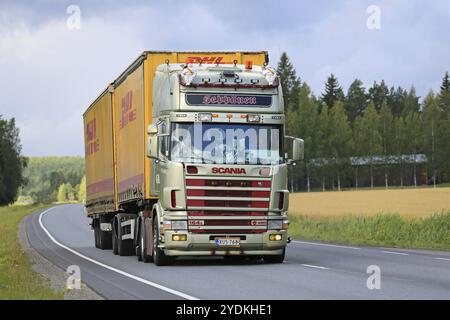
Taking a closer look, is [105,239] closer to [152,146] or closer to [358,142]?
[152,146]

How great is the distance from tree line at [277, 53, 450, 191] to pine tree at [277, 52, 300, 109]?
3.10 metres

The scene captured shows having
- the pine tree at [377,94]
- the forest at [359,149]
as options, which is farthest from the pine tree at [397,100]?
the forest at [359,149]

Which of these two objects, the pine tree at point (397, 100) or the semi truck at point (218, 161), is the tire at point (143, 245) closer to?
the semi truck at point (218, 161)

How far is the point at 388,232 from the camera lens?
34562mm

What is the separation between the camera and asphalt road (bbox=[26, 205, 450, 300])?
13.9 meters

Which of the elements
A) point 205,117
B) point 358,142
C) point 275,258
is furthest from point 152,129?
point 358,142

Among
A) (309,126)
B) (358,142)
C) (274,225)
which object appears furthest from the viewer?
(358,142)

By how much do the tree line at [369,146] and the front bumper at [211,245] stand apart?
114 metres

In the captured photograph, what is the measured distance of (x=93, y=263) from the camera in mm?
22766

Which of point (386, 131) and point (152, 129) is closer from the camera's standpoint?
point (152, 129)

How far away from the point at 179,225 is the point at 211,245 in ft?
2.52

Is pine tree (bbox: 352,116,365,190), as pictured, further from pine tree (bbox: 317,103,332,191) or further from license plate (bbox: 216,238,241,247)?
license plate (bbox: 216,238,241,247)

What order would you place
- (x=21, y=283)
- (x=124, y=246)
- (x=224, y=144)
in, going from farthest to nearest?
(x=124, y=246) → (x=224, y=144) → (x=21, y=283)
